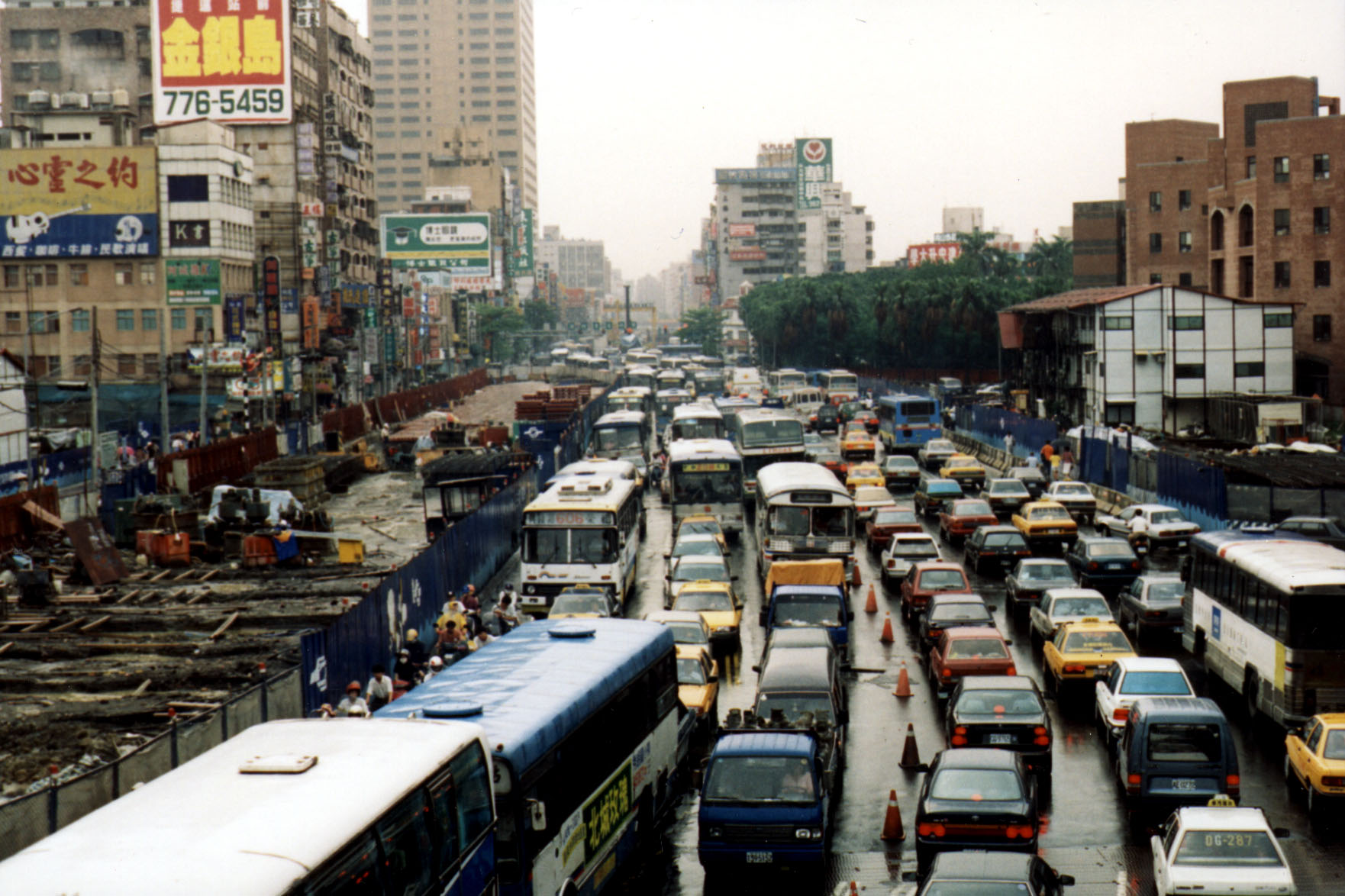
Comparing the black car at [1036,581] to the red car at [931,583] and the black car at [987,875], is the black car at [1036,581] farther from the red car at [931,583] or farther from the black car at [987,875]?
the black car at [987,875]

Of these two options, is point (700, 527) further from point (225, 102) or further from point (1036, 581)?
point (225, 102)

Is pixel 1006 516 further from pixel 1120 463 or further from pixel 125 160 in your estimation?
pixel 125 160

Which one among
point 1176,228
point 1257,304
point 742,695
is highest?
point 1176,228

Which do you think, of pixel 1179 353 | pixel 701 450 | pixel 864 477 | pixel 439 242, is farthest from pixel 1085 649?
pixel 439 242

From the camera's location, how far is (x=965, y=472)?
54.6 metres

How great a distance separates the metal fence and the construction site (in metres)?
1.16

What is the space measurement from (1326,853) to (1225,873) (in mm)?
3606

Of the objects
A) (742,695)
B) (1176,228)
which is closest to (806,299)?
(1176,228)

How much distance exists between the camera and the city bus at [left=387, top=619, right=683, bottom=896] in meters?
12.5

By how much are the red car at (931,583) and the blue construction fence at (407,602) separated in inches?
389

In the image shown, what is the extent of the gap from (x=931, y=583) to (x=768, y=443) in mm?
21149

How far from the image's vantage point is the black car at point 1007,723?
19375mm

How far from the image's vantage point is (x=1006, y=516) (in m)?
48.1

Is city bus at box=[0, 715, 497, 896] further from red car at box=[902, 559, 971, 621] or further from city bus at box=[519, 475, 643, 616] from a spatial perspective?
red car at box=[902, 559, 971, 621]
